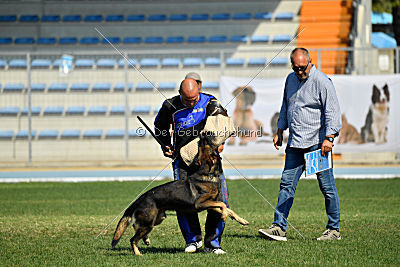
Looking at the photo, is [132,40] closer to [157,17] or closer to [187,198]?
[157,17]

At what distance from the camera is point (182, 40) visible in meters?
22.5

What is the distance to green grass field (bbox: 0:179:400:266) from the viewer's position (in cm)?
630

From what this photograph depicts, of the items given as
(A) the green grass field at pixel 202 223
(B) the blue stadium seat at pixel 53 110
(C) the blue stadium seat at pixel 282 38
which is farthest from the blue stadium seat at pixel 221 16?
(A) the green grass field at pixel 202 223

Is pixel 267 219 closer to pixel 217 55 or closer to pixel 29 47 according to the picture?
pixel 217 55

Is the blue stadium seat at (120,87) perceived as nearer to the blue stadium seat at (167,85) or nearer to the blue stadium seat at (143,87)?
the blue stadium seat at (143,87)

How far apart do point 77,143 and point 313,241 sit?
42.9 ft

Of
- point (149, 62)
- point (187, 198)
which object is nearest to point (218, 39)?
point (149, 62)

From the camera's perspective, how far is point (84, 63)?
19.2 m

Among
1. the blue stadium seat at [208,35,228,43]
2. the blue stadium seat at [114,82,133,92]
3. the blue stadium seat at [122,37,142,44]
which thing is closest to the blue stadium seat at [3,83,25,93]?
the blue stadium seat at [114,82,133,92]

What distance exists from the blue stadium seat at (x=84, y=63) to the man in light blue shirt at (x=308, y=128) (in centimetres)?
1228

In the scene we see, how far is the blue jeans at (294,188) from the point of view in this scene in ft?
24.3

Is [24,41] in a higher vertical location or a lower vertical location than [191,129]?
higher

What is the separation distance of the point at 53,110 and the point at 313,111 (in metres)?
13.4

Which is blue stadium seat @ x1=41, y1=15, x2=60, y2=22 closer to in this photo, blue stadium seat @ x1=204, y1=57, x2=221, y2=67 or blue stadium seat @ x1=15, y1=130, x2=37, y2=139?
blue stadium seat @ x1=15, y1=130, x2=37, y2=139
